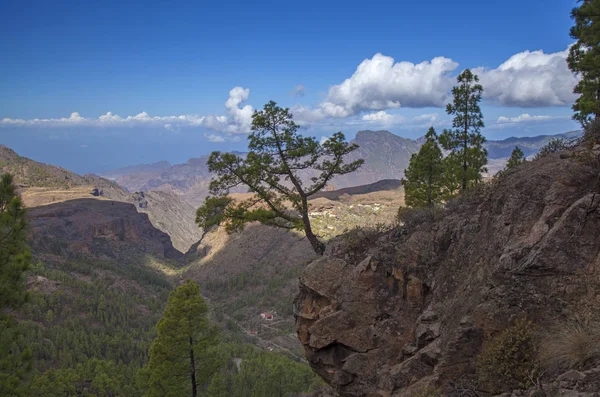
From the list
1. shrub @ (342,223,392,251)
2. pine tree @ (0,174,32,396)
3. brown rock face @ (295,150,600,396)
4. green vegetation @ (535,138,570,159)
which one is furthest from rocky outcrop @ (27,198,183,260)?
green vegetation @ (535,138,570,159)

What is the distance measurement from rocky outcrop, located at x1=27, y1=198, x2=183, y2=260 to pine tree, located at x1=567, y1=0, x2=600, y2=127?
11781cm

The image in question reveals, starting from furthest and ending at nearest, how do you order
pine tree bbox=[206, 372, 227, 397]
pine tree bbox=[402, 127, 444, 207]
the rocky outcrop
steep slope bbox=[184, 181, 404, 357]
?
1. the rocky outcrop
2. steep slope bbox=[184, 181, 404, 357]
3. pine tree bbox=[402, 127, 444, 207]
4. pine tree bbox=[206, 372, 227, 397]

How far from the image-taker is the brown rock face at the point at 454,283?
853cm

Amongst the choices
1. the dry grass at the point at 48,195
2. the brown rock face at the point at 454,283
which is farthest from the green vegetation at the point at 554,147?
the dry grass at the point at 48,195

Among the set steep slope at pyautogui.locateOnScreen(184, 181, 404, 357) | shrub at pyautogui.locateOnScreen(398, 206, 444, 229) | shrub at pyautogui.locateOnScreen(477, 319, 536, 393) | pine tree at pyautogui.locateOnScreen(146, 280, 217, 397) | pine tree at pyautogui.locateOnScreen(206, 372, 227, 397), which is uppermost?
shrub at pyautogui.locateOnScreen(398, 206, 444, 229)

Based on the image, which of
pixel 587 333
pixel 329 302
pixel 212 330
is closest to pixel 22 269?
pixel 329 302

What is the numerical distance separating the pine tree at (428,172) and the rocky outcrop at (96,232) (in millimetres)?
107258

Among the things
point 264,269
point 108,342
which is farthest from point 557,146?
point 264,269

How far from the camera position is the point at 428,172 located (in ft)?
92.9

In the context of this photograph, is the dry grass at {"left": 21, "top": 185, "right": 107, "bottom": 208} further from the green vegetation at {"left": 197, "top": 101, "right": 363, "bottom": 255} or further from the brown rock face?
the brown rock face

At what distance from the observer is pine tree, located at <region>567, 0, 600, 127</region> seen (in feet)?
58.1

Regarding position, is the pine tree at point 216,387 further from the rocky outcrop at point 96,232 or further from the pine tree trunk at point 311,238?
the rocky outcrop at point 96,232

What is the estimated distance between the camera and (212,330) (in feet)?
69.4

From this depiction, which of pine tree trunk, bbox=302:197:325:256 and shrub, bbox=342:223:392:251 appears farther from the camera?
pine tree trunk, bbox=302:197:325:256
